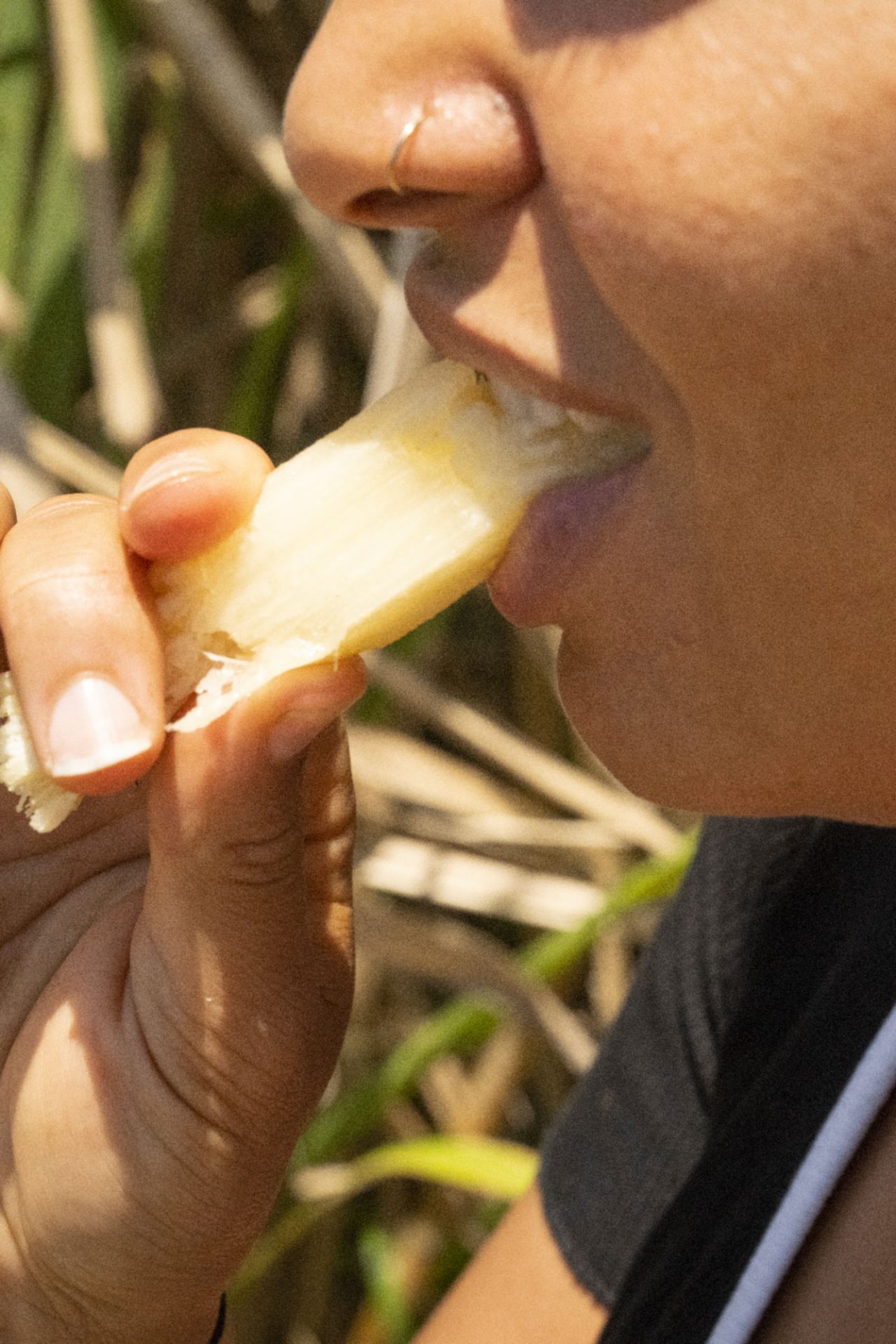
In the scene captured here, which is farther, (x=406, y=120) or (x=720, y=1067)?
(x=720, y=1067)

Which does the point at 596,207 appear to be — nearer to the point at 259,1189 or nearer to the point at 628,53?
the point at 628,53

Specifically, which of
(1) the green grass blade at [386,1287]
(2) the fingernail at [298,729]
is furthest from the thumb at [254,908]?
(1) the green grass blade at [386,1287]

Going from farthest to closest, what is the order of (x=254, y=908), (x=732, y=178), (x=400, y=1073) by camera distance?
1. (x=400, y=1073)
2. (x=254, y=908)
3. (x=732, y=178)

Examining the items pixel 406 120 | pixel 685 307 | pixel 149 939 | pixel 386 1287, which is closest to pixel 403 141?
pixel 406 120

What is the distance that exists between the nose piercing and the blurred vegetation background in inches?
25.6

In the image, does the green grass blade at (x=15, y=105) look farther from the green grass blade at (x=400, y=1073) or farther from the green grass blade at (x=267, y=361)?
the green grass blade at (x=400, y=1073)

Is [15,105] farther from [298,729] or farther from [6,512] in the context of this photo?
[298,729]

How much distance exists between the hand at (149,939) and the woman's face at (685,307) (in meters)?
0.13

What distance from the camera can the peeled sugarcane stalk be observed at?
50 centimetres

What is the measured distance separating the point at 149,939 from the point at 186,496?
224 mm

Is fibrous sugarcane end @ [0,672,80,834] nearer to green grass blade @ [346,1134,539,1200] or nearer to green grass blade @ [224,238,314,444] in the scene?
green grass blade @ [346,1134,539,1200]

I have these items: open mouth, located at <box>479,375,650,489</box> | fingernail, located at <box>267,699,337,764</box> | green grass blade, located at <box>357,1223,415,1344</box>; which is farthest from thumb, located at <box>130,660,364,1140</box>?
green grass blade, located at <box>357,1223,415,1344</box>

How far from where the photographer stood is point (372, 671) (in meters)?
1.24

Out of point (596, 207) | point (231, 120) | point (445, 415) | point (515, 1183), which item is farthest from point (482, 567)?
point (231, 120)
